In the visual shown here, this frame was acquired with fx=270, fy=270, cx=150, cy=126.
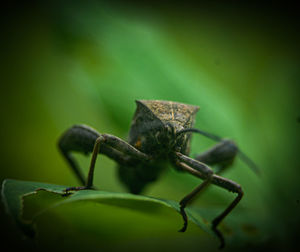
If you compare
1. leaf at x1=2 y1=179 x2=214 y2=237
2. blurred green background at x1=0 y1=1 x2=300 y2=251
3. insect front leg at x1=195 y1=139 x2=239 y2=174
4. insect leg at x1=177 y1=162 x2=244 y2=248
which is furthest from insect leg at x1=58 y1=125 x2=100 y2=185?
insect front leg at x1=195 y1=139 x2=239 y2=174

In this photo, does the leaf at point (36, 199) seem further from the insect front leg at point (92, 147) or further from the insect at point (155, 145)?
the insect front leg at point (92, 147)

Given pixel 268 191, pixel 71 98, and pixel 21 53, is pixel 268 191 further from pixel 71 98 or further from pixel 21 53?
pixel 21 53

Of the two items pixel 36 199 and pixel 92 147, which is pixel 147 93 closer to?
pixel 92 147

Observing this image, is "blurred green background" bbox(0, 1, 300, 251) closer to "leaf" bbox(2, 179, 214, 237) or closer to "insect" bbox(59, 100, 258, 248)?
"insect" bbox(59, 100, 258, 248)

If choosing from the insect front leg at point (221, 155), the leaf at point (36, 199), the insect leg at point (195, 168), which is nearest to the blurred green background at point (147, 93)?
the insect front leg at point (221, 155)

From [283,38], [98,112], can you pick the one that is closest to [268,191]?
[98,112]

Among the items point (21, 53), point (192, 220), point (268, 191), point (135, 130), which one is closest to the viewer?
point (192, 220)
